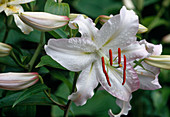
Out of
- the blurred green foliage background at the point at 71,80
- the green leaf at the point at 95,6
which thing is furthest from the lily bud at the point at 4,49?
the green leaf at the point at 95,6

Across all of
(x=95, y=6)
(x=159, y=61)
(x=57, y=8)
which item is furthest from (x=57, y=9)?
(x=95, y=6)

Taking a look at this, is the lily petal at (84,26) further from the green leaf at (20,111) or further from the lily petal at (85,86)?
the green leaf at (20,111)

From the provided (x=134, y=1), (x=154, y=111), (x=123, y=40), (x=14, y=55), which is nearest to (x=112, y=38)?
(x=123, y=40)

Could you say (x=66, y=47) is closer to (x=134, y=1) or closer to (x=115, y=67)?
(x=115, y=67)

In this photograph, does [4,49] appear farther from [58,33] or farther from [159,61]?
[159,61]

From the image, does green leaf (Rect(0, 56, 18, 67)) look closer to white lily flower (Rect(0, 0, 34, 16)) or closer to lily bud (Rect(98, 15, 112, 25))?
white lily flower (Rect(0, 0, 34, 16))

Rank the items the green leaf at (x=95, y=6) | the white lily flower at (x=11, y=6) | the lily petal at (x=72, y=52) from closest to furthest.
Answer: the lily petal at (x=72, y=52), the white lily flower at (x=11, y=6), the green leaf at (x=95, y=6)
